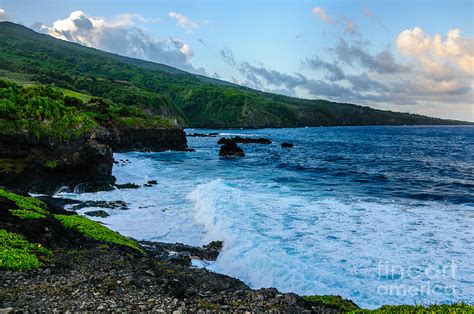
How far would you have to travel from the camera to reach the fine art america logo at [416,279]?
12.3 meters

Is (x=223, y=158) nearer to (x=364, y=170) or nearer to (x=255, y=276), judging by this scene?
(x=364, y=170)

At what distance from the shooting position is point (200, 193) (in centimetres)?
2884

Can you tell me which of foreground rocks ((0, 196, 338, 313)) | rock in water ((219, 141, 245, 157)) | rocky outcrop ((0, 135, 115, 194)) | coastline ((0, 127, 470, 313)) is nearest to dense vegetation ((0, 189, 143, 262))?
foreground rocks ((0, 196, 338, 313))

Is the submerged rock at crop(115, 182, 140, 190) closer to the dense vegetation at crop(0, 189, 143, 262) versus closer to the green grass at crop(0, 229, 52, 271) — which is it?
the dense vegetation at crop(0, 189, 143, 262)

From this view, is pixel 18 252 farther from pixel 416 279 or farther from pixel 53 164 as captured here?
pixel 53 164

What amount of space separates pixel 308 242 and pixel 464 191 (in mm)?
23487

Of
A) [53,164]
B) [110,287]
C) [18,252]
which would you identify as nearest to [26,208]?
[18,252]

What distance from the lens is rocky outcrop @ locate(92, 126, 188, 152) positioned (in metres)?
62.2

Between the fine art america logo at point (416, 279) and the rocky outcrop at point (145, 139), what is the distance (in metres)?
52.3

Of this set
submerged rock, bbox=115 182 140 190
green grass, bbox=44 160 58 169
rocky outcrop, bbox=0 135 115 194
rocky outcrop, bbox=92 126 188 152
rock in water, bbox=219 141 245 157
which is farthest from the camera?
rock in water, bbox=219 141 245 157

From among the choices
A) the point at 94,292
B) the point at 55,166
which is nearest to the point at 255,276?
the point at 94,292

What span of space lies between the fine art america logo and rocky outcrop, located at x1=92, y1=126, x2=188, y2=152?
52317 millimetres

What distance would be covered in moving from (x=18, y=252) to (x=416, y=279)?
13424mm

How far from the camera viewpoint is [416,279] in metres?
13.1
